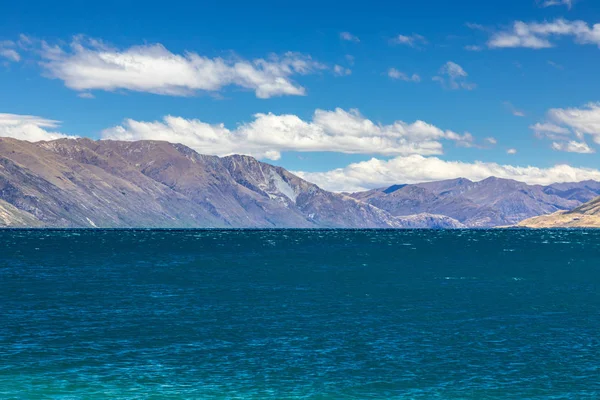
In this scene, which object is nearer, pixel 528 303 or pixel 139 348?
pixel 139 348

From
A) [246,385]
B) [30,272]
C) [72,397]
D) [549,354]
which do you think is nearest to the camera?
[72,397]

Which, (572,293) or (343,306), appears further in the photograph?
(572,293)

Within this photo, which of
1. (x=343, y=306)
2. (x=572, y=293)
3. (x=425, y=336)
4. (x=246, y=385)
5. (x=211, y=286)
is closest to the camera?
(x=246, y=385)

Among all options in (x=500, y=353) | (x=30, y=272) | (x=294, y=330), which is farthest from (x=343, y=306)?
(x=30, y=272)

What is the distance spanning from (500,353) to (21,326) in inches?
2460

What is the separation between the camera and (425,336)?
87000 millimetres

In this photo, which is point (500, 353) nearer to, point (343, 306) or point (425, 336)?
point (425, 336)

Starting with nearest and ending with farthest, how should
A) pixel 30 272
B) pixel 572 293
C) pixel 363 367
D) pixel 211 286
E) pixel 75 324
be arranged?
1. pixel 363 367
2. pixel 75 324
3. pixel 572 293
4. pixel 211 286
5. pixel 30 272

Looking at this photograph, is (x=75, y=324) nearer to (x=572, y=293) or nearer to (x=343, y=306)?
(x=343, y=306)

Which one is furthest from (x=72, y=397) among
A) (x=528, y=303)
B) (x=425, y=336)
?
(x=528, y=303)

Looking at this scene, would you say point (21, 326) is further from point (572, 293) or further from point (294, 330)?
point (572, 293)

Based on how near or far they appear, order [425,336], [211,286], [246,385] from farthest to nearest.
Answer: [211,286]
[425,336]
[246,385]

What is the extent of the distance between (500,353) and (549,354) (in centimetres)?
541

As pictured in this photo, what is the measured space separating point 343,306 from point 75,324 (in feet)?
145
